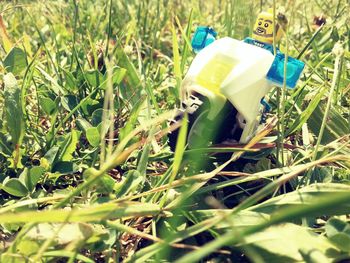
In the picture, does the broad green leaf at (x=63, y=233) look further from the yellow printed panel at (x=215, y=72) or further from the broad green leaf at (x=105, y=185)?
the yellow printed panel at (x=215, y=72)

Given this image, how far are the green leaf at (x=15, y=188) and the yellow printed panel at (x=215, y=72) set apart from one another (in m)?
0.39

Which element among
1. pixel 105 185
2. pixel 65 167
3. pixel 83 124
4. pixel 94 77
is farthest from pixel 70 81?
pixel 105 185

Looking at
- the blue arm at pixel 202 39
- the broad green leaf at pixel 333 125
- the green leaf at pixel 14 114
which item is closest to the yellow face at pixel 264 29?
the blue arm at pixel 202 39

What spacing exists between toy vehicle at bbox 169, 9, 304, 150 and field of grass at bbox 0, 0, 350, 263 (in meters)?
0.04

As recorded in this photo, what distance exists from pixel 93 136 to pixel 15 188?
0.19 metres

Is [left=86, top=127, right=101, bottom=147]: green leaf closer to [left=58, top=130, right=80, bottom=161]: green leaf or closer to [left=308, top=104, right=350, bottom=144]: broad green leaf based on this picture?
[left=58, top=130, right=80, bottom=161]: green leaf

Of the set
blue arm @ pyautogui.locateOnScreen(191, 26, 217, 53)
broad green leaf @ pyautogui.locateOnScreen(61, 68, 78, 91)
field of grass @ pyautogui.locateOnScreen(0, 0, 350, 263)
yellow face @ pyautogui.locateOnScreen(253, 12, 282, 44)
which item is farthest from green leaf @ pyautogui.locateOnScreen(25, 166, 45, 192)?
yellow face @ pyautogui.locateOnScreen(253, 12, 282, 44)

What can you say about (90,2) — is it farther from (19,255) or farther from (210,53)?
(19,255)

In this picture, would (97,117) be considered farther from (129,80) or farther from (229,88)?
(229,88)

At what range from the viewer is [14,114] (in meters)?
0.99

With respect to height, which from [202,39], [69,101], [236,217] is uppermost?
[202,39]

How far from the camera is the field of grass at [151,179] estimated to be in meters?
0.72

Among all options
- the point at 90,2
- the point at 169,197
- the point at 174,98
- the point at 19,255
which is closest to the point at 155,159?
the point at 169,197

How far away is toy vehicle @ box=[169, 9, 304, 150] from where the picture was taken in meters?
0.91
